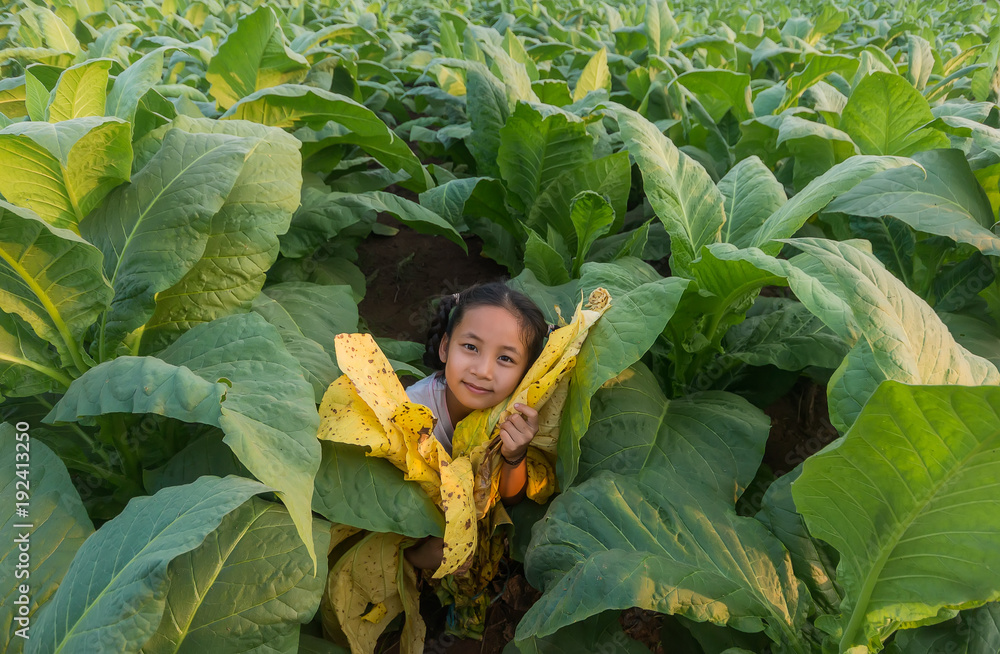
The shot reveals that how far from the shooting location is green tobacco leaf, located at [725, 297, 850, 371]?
1745 mm

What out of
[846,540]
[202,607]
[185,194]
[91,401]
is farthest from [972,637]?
[185,194]

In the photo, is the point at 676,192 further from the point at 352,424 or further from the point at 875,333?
the point at 352,424

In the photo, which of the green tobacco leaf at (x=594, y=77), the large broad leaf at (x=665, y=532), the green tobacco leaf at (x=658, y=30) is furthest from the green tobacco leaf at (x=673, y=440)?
the green tobacco leaf at (x=658, y=30)

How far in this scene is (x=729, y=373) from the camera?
80.5 inches

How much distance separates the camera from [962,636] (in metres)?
1.17

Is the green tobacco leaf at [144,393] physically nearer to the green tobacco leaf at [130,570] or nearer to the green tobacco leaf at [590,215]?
the green tobacco leaf at [130,570]

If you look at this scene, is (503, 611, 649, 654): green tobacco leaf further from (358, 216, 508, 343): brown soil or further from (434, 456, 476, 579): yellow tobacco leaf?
(358, 216, 508, 343): brown soil

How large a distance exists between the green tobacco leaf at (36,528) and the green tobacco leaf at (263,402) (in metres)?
0.32

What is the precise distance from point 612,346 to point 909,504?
1.93 feet

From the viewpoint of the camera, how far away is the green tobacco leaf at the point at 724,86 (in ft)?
9.11

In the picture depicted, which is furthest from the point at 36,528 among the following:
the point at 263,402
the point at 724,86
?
the point at 724,86

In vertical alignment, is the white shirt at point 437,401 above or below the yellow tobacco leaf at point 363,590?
above

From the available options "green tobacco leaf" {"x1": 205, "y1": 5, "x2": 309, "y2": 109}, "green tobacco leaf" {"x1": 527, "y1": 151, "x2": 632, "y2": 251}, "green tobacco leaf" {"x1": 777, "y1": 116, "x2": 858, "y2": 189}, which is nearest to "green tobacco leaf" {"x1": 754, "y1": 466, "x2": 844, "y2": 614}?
"green tobacco leaf" {"x1": 777, "y1": 116, "x2": 858, "y2": 189}

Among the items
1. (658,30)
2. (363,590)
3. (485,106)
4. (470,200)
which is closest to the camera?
(363,590)
